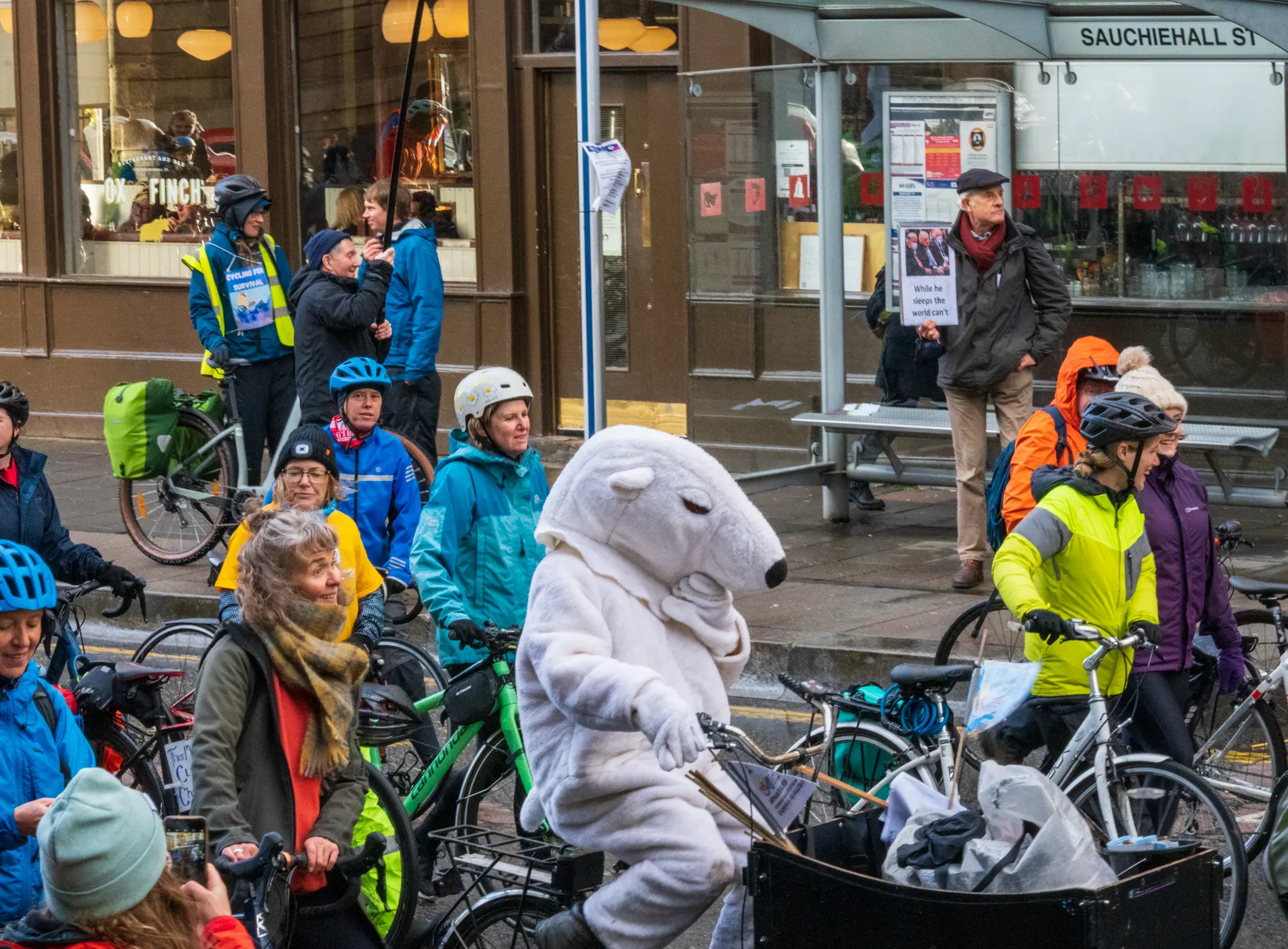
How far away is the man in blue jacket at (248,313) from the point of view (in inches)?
429

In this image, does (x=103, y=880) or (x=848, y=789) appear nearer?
(x=103, y=880)

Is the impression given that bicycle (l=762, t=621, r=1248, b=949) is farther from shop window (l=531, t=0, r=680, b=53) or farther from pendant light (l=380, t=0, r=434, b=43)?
pendant light (l=380, t=0, r=434, b=43)

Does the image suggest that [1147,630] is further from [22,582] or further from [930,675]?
[22,582]

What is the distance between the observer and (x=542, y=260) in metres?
14.2

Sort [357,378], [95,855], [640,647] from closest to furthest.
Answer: [95,855] → [640,647] → [357,378]

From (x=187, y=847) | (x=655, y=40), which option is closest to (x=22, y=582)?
(x=187, y=847)

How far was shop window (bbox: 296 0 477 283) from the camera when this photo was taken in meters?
14.5

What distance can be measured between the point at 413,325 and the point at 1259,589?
5.86 meters

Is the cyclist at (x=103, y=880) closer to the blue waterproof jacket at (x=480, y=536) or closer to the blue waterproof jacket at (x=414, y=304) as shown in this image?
the blue waterproof jacket at (x=480, y=536)

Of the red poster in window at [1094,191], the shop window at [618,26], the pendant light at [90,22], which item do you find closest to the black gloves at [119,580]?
the red poster in window at [1094,191]

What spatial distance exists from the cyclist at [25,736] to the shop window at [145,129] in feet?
37.3

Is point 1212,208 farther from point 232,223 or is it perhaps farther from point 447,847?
point 447,847

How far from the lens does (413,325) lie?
11.2 metres

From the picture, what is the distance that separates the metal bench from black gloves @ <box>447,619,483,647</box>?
565 centimetres
